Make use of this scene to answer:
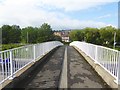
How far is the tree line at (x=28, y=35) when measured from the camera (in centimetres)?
7976

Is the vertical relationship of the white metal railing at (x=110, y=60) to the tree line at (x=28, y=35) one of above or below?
below

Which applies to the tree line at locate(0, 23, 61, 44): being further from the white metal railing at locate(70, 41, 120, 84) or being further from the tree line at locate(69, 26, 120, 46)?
the white metal railing at locate(70, 41, 120, 84)

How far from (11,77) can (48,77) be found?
55.8 inches

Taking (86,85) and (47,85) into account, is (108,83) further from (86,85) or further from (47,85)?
(47,85)

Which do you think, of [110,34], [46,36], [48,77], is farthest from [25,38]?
[48,77]

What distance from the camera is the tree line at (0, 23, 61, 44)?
79762 mm

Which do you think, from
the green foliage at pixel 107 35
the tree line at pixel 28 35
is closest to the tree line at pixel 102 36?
the green foliage at pixel 107 35

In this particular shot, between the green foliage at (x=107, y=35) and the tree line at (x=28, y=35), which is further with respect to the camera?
the tree line at (x=28, y=35)

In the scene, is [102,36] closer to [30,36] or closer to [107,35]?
[107,35]

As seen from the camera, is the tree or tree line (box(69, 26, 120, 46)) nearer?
tree line (box(69, 26, 120, 46))

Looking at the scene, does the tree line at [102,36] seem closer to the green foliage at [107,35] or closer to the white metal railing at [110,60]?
the green foliage at [107,35]

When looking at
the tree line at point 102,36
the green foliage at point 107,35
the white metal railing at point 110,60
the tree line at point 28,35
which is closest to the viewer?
the white metal railing at point 110,60

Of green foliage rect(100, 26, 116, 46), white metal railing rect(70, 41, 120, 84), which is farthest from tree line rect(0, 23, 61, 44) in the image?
white metal railing rect(70, 41, 120, 84)

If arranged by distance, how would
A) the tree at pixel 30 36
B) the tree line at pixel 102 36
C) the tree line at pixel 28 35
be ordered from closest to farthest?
1. the tree line at pixel 102 36
2. the tree line at pixel 28 35
3. the tree at pixel 30 36
